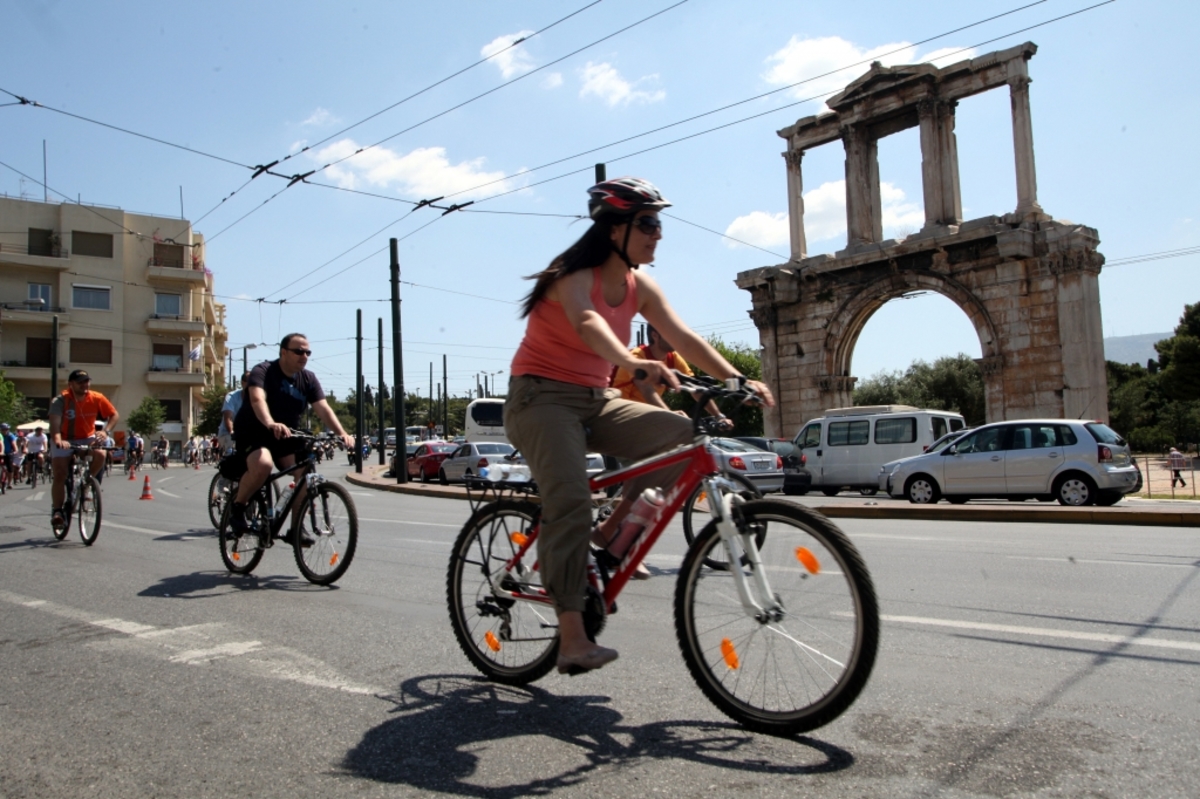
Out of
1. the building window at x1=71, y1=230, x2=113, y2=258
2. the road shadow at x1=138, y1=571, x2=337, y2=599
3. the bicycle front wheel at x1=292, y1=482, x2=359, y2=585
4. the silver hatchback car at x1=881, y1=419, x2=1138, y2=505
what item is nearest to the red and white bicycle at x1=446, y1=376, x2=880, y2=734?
the bicycle front wheel at x1=292, y1=482, x2=359, y2=585

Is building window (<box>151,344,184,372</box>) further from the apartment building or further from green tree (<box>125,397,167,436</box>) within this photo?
green tree (<box>125,397,167,436</box>)

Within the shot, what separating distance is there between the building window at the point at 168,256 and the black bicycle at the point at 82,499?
186 feet

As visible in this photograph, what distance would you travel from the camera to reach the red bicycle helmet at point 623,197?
3471mm

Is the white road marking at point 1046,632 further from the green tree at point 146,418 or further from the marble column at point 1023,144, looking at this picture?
the green tree at point 146,418

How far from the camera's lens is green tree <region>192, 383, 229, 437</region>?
65688mm

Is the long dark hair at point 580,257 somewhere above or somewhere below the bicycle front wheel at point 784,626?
above

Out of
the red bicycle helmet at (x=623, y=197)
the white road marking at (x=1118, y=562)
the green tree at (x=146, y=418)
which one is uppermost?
the green tree at (x=146, y=418)

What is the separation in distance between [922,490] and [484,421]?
2246 cm

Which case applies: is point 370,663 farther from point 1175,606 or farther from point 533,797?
point 1175,606

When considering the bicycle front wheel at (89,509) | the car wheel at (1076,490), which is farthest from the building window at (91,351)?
the car wheel at (1076,490)

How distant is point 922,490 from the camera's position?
17188 millimetres

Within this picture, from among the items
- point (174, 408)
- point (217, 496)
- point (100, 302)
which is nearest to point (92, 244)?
point (100, 302)

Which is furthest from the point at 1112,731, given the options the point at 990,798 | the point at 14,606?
the point at 14,606

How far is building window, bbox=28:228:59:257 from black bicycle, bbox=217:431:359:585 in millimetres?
60156
